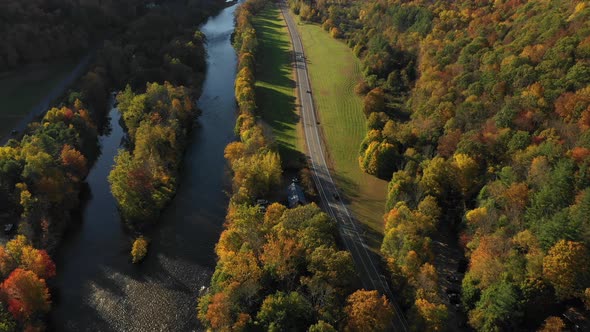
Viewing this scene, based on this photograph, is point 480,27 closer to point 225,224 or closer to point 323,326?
point 225,224

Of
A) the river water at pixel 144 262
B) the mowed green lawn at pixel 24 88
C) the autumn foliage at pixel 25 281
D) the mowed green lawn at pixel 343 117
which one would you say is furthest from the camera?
the mowed green lawn at pixel 24 88

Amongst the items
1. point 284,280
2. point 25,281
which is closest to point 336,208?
point 284,280

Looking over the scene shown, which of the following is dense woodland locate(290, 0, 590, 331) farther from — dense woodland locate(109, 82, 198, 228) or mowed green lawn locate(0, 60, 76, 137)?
mowed green lawn locate(0, 60, 76, 137)

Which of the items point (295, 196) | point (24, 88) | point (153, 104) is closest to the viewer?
point (295, 196)

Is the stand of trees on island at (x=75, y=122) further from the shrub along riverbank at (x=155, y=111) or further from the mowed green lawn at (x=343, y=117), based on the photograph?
the mowed green lawn at (x=343, y=117)

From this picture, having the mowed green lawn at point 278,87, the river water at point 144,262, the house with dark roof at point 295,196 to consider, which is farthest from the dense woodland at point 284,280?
the mowed green lawn at point 278,87

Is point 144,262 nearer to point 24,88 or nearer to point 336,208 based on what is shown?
point 336,208
